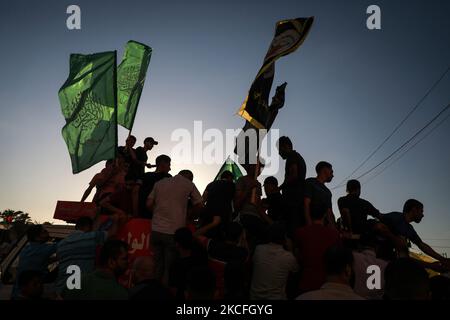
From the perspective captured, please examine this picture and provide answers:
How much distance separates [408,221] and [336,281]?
3.14m

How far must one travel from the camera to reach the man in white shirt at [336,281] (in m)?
2.69

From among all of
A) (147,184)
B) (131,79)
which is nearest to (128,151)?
(147,184)

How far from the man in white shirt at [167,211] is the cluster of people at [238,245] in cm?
1

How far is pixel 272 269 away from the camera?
435cm

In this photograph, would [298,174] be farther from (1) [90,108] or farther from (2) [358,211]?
(1) [90,108]

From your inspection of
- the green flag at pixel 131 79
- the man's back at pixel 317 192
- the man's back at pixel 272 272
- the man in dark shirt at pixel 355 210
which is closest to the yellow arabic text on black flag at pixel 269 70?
the man's back at pixel 317 192

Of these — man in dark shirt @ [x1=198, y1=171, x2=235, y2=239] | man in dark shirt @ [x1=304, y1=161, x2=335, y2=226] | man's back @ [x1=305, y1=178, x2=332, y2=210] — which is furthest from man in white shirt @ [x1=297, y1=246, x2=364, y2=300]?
man in dark shirt @ [x1=198, y1=171, x2=235, y2=239]

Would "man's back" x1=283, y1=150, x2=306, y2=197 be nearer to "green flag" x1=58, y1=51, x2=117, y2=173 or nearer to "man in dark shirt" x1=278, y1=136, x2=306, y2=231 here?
"man in dark shirt" x1=278, y1=136, x2=306, y2=231

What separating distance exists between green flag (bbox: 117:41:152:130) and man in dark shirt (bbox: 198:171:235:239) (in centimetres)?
459

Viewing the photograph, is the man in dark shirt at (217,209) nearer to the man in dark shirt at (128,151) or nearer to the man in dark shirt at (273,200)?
the man in dark shirt at (273,200)

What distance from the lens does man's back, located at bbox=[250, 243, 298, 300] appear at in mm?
4348
